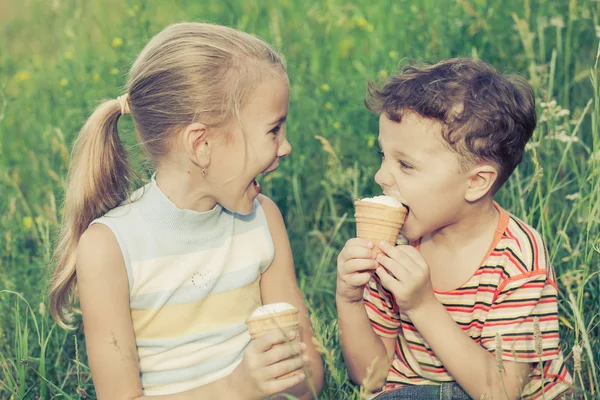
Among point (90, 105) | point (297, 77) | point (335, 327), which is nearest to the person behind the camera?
point (335, 327)

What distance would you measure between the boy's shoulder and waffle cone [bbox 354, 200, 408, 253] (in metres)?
0.33

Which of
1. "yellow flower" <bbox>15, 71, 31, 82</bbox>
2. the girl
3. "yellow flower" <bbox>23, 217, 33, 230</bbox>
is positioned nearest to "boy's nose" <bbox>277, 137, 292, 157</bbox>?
the girl

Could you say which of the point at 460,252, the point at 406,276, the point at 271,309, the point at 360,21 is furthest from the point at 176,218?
the point at 360,21

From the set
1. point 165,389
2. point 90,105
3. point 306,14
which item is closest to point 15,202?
point 90,105

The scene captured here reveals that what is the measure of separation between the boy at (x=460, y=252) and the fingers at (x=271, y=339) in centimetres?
33

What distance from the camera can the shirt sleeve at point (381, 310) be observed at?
2619mm

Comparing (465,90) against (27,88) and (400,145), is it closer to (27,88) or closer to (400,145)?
(400,145)

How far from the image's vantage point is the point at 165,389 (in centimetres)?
246

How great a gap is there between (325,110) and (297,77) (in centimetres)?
33

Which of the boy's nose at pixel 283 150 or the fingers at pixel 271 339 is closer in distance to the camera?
the fingers at pixel 271 339

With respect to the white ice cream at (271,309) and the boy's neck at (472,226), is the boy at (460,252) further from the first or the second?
the white ice cream at (271,309)

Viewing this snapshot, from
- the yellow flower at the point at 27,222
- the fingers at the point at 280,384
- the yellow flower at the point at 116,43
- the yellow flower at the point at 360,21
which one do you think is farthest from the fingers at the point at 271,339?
the yellow flower at the point at 360,21

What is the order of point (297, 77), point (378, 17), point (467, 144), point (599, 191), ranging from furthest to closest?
point (378, 17) → point (297, 77) → point (599, 191) → point (467, 144)

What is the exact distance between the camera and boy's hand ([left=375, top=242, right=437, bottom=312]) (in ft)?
7.40
